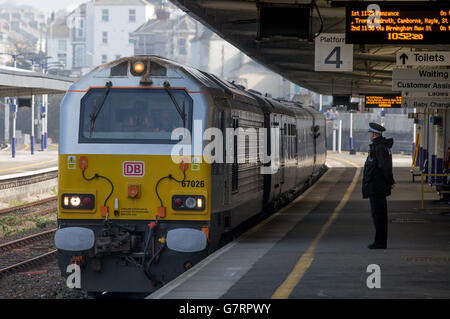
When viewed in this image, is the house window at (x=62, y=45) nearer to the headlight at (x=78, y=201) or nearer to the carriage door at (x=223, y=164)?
the carriage door at (x=223, y=164)

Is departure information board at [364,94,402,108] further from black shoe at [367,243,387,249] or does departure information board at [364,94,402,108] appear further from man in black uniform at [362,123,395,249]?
man in black uniform at [362,123,395,249]

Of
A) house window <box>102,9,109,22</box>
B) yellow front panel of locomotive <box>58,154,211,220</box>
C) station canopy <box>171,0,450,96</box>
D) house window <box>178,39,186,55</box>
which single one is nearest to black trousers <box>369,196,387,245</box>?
yellow front panel of locomotive <box>58,154,211,220</box>

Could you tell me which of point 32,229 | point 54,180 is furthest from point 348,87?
point 32,229

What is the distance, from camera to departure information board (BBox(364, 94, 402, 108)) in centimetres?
2830

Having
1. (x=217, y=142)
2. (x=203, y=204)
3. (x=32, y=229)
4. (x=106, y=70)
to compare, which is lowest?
(x=32, y=229)

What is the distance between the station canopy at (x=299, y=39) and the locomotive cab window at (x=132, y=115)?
2.66m

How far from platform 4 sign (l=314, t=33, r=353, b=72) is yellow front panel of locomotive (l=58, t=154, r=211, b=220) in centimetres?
597

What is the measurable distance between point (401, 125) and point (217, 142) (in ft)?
222

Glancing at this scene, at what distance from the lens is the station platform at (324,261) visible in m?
8.95

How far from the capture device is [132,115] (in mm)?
11461

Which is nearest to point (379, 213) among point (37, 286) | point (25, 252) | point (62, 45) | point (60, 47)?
point (37, 286)

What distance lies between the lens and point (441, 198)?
76.8 ft

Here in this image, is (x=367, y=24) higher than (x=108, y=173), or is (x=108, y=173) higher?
(x=367, y=24)

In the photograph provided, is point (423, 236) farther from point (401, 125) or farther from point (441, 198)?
point (401, 125)
